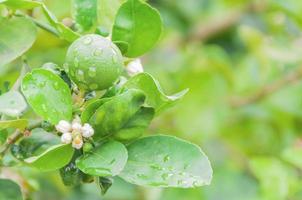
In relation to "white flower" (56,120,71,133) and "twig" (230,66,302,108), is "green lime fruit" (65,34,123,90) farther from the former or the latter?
"twig" (230,66,302,108)

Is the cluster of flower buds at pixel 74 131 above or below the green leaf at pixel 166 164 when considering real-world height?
above

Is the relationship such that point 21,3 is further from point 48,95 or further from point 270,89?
point 270,89

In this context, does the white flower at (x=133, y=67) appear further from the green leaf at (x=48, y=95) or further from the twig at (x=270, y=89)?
the twig at (x=270, y=89)

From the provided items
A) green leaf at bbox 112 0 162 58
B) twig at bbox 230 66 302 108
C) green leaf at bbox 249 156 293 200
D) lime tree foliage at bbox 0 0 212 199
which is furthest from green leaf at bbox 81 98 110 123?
twig at bbox 230 66 302 108

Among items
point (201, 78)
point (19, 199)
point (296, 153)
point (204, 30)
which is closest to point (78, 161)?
point (19, 199)

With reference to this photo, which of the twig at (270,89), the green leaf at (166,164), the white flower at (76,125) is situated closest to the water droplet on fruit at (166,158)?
the green leaf at (166,164)

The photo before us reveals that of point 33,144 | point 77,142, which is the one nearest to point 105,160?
point 77,142
